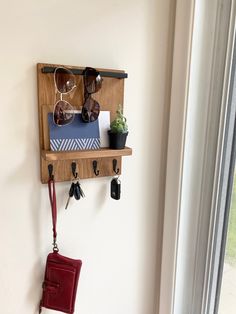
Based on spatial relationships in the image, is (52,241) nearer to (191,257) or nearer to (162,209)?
(162,209)

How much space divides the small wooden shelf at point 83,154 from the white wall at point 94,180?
82 millimetres

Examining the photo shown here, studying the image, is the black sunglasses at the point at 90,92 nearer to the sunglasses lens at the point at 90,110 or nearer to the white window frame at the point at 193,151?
the sunglasses lens at the point at 90,110

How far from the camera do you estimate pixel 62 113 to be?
2.74 feet

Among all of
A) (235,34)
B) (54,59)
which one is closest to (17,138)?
(54,59)

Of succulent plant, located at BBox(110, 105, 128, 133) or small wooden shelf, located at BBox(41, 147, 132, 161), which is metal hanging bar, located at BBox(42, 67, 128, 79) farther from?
small wooden shelf, located at BBox(41, 147, 132, 161)

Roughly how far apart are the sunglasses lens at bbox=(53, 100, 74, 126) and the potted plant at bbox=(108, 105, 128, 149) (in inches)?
5.8

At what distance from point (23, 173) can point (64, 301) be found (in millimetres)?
467

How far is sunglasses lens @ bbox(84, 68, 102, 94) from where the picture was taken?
33.3 inches

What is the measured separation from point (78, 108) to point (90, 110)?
0.14ft

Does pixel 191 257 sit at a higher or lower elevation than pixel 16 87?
lower

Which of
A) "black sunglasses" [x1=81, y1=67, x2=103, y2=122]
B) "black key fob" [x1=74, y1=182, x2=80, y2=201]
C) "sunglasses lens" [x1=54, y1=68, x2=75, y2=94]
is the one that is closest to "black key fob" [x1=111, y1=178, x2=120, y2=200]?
"black key fob" [x1=74, y1=182, x2=80, y2=201]

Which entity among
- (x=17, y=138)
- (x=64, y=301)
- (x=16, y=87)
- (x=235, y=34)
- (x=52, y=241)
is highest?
(x=235, y=34)

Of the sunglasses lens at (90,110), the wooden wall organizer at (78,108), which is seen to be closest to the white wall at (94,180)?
the wooden wall organizer at (78,108)

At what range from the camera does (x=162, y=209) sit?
1.13m
